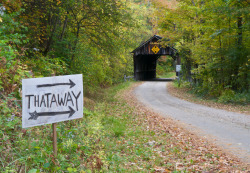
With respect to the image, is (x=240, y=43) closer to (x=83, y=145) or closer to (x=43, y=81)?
(x=83, y=145)

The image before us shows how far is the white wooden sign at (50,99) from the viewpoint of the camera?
2803 mm

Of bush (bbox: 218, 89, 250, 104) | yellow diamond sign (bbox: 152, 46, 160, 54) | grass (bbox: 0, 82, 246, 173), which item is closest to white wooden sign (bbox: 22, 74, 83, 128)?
grass (bbox: 0, 82, 246, 173)

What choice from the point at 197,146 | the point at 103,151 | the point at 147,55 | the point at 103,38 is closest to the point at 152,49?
the point at 147,55


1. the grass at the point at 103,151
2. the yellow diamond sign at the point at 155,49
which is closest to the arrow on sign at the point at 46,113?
the grass at the point at 103,151

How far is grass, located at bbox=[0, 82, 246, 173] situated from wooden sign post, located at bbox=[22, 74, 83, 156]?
562 mm

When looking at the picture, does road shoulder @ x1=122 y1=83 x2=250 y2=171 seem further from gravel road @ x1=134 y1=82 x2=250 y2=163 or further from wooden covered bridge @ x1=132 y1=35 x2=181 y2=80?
wooden covered bridge @ x1=132 y1=35 x2=181 y2=80

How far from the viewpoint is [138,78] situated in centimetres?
3162

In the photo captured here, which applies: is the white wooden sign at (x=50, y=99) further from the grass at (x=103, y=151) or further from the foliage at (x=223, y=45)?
the foliage at (x=223, y=45)

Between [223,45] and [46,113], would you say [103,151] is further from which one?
[223,45]

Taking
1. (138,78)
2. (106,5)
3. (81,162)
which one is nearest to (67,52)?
(106,5)

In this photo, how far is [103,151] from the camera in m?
4.25

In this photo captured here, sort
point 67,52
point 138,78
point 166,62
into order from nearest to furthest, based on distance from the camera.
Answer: point 67,52 < point 138,78 < point 166,62

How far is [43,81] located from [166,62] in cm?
4974

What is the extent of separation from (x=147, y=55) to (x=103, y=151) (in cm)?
3020
